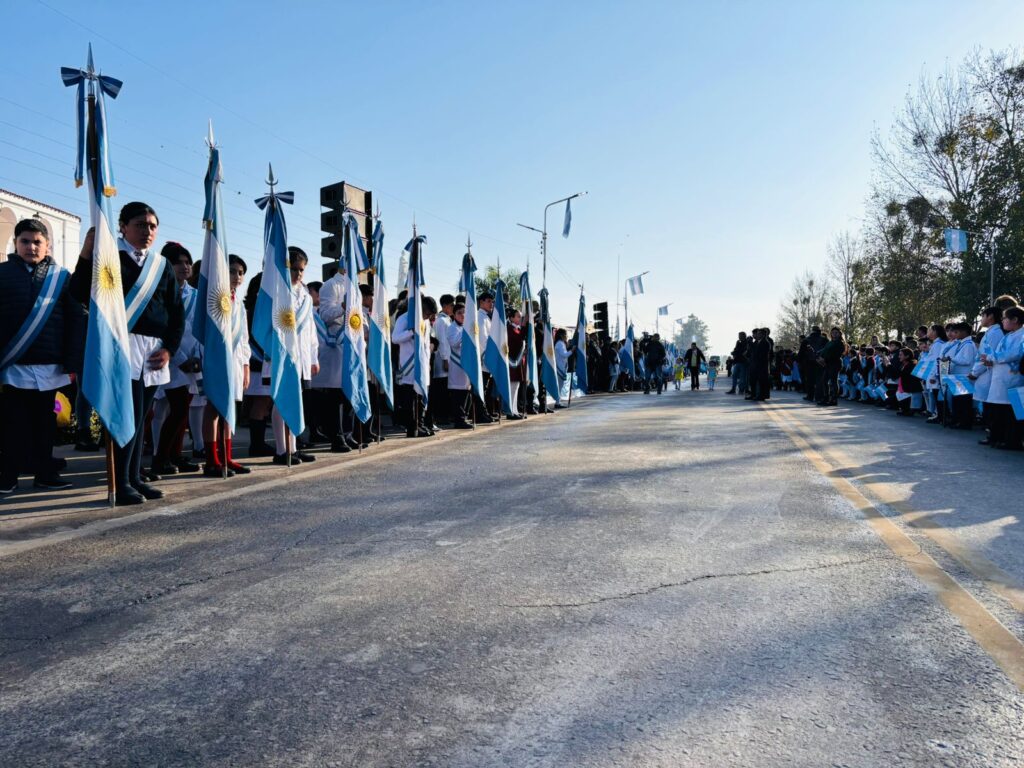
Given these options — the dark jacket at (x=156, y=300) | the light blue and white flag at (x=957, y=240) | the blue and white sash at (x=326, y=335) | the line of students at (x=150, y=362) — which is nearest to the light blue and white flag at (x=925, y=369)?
the line of students at (x=150, y=362)

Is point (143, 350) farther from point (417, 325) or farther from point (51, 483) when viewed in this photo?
point (417, 325)

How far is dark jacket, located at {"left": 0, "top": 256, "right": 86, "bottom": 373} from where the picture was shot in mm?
5793

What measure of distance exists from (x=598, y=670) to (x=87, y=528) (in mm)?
3681

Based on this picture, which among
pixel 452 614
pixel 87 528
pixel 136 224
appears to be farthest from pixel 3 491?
pixel 452 614

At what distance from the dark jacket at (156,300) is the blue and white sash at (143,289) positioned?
3 cm

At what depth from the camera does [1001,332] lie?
10.6m

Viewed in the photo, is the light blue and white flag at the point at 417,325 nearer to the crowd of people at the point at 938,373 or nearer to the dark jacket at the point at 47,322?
the dark jacket at the point at 47,322

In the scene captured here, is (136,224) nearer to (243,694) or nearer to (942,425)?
(243,694)

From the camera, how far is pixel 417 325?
10938mm

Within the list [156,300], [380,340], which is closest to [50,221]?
[380,340]

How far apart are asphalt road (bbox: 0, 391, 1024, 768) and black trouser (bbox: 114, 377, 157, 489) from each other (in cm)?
73

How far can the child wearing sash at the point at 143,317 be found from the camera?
5.82m

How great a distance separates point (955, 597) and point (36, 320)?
20.5ft

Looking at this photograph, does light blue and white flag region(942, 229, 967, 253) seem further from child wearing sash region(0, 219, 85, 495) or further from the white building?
child wearing sash region(0, 219, 85, 495)
